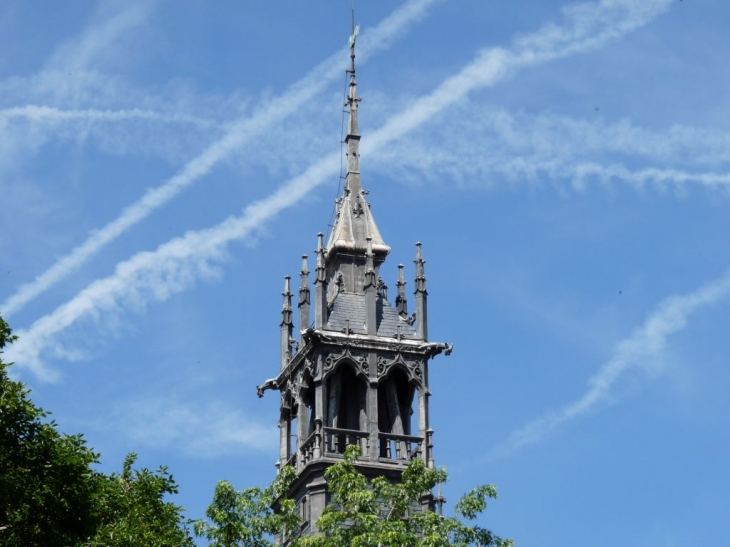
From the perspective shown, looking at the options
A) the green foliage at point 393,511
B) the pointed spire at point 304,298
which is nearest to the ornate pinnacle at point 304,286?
the pointed spire at point 304,298

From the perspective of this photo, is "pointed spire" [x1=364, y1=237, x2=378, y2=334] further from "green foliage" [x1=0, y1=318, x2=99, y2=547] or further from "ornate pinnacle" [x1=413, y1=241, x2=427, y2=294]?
"green foliage" [x1=0, y1=318, x2=99, y2=547]

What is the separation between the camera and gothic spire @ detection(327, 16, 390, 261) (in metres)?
93.1

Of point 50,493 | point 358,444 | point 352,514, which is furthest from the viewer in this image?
point 358,444

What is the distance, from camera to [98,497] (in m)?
62.8

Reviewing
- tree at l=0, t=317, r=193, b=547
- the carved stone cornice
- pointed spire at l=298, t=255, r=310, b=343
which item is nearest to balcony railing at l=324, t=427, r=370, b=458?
the carved stone cornice

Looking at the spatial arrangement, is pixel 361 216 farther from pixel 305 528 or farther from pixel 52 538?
pixel 52 538

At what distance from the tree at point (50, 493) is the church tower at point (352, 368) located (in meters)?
22.9

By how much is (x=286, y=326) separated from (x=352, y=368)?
5.33 meters

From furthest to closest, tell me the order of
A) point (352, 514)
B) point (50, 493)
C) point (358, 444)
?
point (358, 444)
point (352, 514)
point (50, 493)

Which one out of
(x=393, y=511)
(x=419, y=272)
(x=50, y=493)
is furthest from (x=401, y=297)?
(x=50, y=493)

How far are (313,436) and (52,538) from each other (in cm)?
2724

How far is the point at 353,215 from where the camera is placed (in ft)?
310

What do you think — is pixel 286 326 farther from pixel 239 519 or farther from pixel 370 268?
pixel 239 519

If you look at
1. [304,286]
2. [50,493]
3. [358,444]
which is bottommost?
[50,493]
